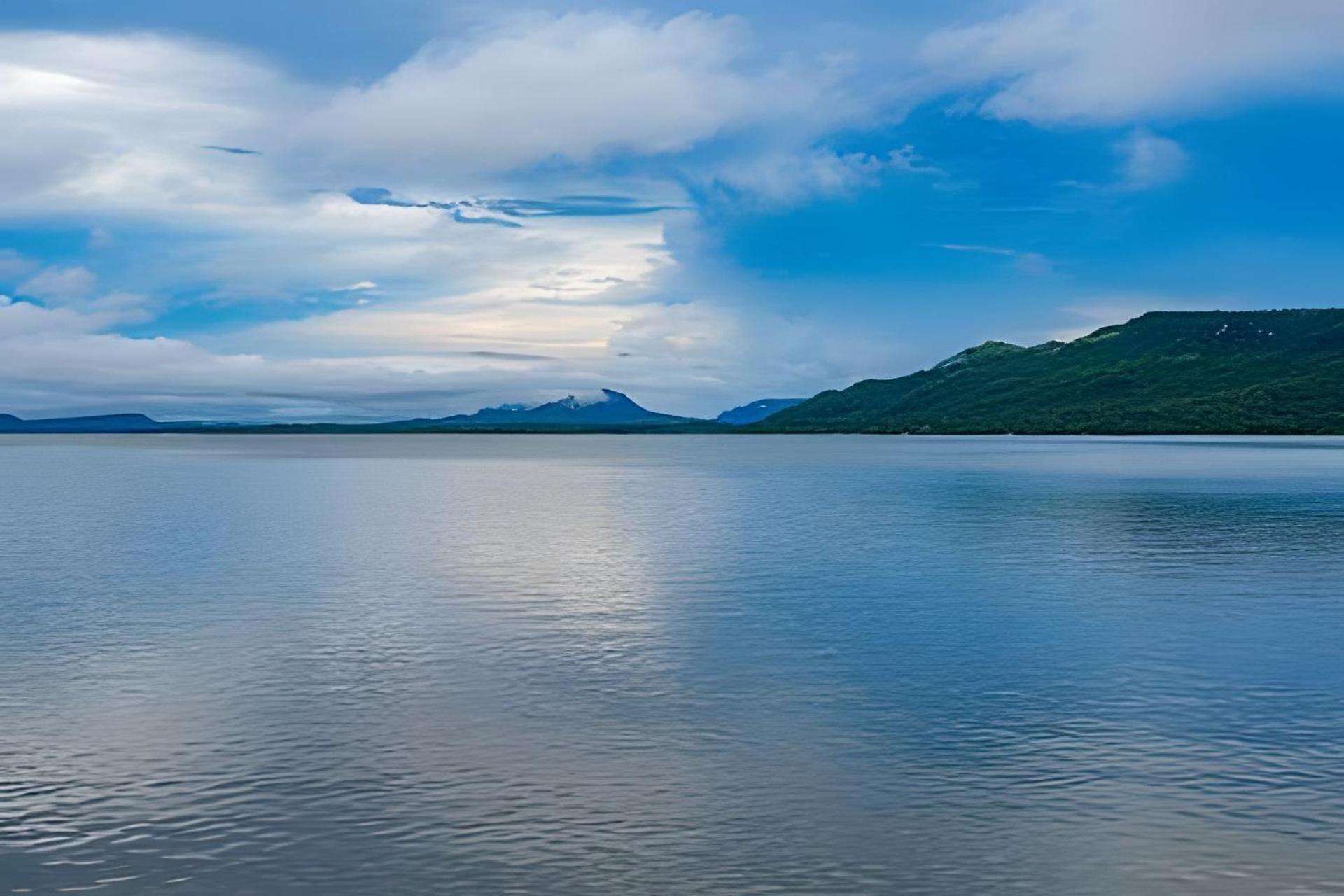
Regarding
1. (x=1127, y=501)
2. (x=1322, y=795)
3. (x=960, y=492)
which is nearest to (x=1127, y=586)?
(x=1322, y=795)

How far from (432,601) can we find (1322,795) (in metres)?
35.0

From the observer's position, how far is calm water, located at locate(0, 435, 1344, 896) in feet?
66.9

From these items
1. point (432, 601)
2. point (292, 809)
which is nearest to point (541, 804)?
point (292, 809)

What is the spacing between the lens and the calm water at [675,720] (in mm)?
20391

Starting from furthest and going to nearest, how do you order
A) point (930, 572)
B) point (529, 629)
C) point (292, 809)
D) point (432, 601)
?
1. point (930, 572)
2. point (432, 601)
3. point (529, 629)
4. point (292, 809)

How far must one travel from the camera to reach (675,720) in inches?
1190

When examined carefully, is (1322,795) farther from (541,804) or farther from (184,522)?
(184,522)

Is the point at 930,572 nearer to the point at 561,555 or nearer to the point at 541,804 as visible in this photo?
the point at 561,555

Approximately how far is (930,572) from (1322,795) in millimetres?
37426

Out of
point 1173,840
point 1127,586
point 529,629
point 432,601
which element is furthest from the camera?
point 1127,586

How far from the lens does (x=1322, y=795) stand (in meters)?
23.5

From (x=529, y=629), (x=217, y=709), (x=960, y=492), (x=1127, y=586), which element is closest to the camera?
(x=217, y=709)

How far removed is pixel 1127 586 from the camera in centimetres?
5516

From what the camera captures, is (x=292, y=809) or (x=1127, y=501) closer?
(x=292, y=809)
